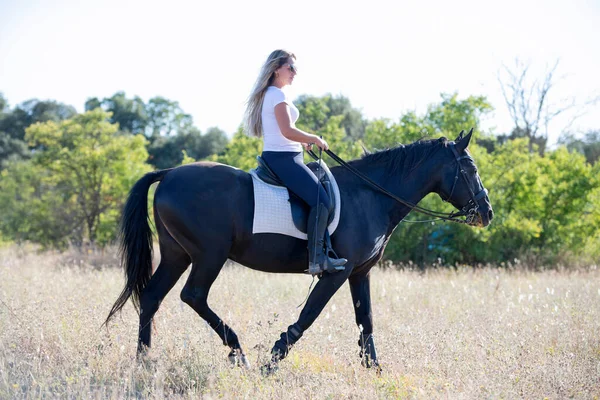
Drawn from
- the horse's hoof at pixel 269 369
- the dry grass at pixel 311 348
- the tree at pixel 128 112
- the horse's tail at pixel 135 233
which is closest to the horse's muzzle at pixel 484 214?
the dry grass at pixel 311 348

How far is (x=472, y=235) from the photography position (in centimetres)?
1633

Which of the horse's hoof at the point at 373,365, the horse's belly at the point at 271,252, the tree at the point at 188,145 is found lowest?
the horse's hoof at the point at 373,365

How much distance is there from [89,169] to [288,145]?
613 inches

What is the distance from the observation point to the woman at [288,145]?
536cm

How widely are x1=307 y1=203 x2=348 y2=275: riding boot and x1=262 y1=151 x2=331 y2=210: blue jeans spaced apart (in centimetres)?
9

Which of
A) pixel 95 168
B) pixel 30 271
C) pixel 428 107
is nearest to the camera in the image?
pixel 30 271

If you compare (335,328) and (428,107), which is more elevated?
(428,107)

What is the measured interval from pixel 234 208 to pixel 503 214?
12603 millimetres

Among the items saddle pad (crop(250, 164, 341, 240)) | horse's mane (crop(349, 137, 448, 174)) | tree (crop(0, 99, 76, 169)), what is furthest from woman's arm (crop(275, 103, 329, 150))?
tree (crop(0, 99, 76, 169))

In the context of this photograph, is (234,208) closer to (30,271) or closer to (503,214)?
(30,271)

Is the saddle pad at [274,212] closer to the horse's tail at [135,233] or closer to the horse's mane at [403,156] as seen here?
the horse's mane at [403,156]

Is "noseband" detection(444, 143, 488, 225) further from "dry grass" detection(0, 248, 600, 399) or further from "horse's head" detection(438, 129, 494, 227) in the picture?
"dry grass" detection(0, 248, 600, 399)

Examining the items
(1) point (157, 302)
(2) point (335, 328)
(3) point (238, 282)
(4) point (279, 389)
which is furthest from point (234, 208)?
(3) point (238, 282)

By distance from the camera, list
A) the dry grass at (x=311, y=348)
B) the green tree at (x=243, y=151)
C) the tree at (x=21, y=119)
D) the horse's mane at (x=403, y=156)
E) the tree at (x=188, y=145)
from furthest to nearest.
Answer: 1. the tree at (x=21, y=119)
2. the tree at (x=188, y=145)
3. the green tree at (x=243, y=151)
4. the horse's mane at (x=403, y=156)
5. the dry grass at (x=311, y=348)
